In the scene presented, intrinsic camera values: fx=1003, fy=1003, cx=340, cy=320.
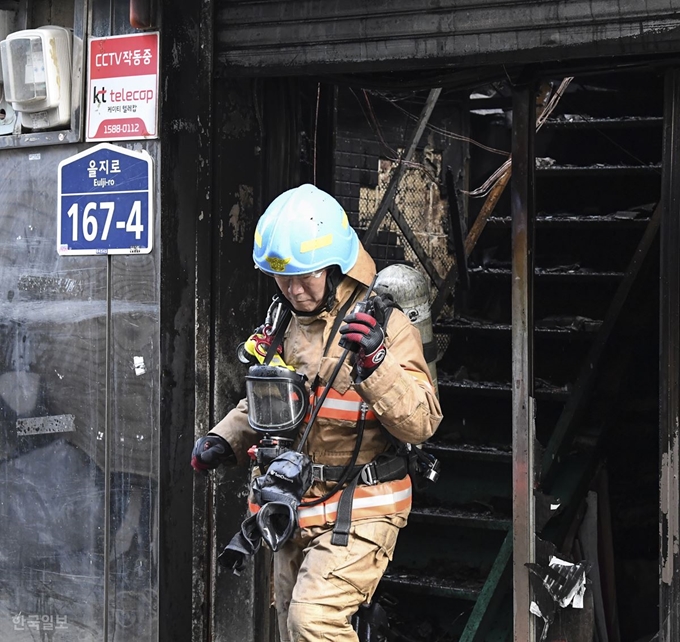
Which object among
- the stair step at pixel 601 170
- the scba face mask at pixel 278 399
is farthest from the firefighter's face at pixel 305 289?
the stair step at pixel 601 170

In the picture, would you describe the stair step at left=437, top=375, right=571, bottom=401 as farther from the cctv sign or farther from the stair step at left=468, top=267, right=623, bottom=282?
the cctv sign

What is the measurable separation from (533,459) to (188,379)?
1.70 m

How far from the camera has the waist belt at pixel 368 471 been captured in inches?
149

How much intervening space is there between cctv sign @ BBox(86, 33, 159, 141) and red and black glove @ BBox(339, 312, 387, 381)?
193 centimetres

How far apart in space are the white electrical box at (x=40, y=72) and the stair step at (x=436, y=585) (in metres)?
3.08

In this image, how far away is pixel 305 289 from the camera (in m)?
3.81

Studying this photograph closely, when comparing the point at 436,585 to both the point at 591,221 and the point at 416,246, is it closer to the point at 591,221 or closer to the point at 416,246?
the point at 591,221

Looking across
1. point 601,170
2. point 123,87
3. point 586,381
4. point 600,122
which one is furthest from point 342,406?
point 600,122

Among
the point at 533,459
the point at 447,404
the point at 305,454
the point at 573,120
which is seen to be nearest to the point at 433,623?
the point at 447,404

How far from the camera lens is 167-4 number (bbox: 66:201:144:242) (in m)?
4.88

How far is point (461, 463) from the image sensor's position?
6230 millimetres

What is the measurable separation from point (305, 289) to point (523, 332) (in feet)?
3.35

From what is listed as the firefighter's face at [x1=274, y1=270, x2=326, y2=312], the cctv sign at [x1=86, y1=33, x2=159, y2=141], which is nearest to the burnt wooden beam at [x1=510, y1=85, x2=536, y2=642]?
the firefighter's face at [x1=274, y1=270, x2=326, y2=312]

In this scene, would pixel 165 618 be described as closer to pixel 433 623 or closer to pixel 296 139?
pixel 433 623
